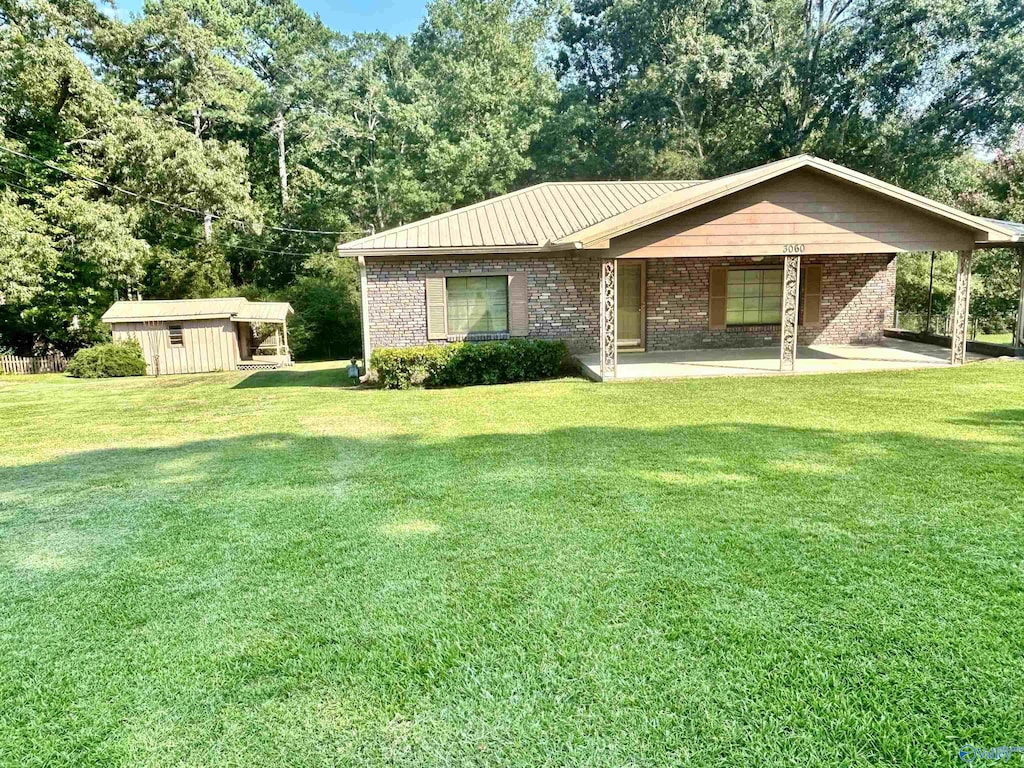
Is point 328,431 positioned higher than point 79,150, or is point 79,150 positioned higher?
point 79,150

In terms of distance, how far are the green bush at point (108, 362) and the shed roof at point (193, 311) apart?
910 millimetres

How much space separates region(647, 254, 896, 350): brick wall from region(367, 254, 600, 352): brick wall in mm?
1534

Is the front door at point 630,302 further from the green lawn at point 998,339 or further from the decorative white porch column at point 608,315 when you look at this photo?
the green lawn at point 998,339

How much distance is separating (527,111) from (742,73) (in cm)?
989

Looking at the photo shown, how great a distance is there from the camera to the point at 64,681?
8.87 ft

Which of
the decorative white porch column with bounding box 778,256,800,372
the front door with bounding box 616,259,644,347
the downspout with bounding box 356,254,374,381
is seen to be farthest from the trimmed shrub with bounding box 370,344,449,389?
the decorative white porch column with bounding box 778,256,800,372

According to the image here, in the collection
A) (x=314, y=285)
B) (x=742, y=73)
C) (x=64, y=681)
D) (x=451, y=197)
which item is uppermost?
Answer: (x=742, y=73)

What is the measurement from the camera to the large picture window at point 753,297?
45.1 ft

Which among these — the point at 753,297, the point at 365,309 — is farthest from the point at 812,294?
the point at 365,309

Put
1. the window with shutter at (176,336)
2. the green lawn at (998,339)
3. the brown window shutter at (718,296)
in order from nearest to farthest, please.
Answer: the brown window shutter at (718,296)
the green lawn at (998,339)
the window with shutter at (176,336)

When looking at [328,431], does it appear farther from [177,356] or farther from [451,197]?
[451,197]

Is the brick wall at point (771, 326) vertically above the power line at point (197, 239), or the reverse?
the power line at point (197, 239)

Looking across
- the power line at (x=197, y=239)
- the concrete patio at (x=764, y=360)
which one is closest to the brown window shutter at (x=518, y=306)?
the concrete patio at (x=764, y=360)

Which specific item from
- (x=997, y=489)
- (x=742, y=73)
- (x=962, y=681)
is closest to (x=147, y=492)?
(x=962, y=681)
